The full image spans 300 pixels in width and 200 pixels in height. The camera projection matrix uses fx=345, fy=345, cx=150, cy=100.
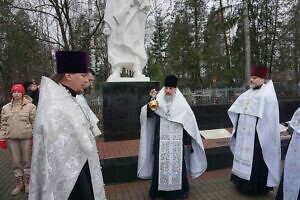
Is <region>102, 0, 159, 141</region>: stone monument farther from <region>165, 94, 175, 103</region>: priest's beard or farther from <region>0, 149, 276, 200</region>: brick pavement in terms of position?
<region>165, 94, 175, 103</region>: priest's beard

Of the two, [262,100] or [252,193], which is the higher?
[262,100]

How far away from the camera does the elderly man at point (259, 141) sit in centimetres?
536

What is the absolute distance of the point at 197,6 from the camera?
2514cm

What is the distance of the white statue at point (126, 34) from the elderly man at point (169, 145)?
→ 3.34 m

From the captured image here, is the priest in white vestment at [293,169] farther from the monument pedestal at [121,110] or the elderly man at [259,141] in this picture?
the monument pedestal at [121,110]

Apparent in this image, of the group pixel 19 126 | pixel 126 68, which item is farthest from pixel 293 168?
pixel 126 68

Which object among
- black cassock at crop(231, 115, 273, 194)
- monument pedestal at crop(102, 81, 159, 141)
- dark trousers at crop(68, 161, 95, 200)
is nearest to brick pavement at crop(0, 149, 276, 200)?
black cassock at crop(231, 115, 273, 194)

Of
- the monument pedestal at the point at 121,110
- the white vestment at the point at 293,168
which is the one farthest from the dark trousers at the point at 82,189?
the monument pedestal at the point at 121,110

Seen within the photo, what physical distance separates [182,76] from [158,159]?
886 inches

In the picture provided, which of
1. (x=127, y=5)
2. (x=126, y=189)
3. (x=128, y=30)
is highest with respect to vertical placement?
(x=127, y=5)

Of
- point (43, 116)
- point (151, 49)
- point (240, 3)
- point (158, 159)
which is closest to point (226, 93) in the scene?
point (240, 3)

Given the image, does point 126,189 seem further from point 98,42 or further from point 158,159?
point 98,42

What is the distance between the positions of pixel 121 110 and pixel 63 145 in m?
5.73

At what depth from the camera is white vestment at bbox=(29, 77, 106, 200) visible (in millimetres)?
2500
